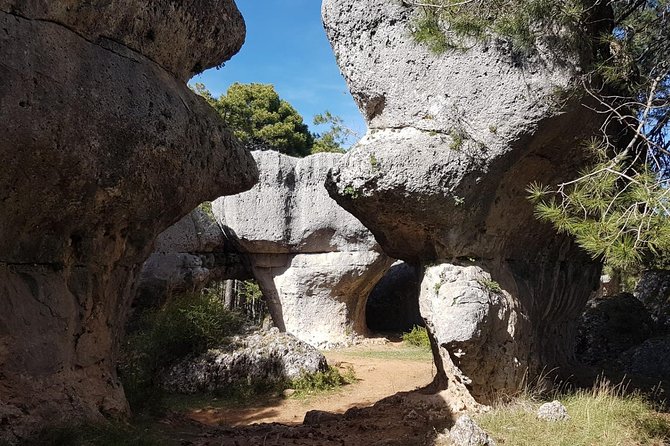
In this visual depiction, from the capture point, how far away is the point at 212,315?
10.1 m

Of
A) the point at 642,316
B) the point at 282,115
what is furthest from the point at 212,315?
the point at 282,115

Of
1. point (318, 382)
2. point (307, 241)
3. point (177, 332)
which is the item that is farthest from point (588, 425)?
point (307, 241)

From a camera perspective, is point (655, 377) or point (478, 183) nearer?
point (478, 183)

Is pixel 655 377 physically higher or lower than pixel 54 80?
lower

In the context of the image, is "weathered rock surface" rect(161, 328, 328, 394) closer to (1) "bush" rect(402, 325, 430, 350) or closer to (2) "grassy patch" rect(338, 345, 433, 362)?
(2) "grassy patch" rect(338, 345, 433, 362)

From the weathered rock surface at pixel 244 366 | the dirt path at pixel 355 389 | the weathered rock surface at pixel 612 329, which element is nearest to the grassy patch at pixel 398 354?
the dirt path at pixel 355 389

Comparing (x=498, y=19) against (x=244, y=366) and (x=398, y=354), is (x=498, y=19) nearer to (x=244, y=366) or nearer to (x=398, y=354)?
(x=244, y=366)

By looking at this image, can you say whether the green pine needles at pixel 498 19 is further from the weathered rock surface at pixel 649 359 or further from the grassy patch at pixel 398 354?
the grassy patch at pixel 398 354

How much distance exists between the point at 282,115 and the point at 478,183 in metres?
18.7

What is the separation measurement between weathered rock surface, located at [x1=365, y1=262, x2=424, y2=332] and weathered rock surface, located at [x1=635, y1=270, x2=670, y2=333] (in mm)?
5996

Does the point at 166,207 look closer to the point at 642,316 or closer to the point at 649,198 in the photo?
the point at 649,198

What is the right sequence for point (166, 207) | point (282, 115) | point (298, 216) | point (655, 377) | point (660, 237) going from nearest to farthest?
point (660, 237), point (166, 207), point (655, 377), point (298, 216), point (282, 115)

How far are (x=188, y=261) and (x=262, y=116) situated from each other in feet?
38.2

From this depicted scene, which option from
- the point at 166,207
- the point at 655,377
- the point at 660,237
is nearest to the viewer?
the point at 660,237
